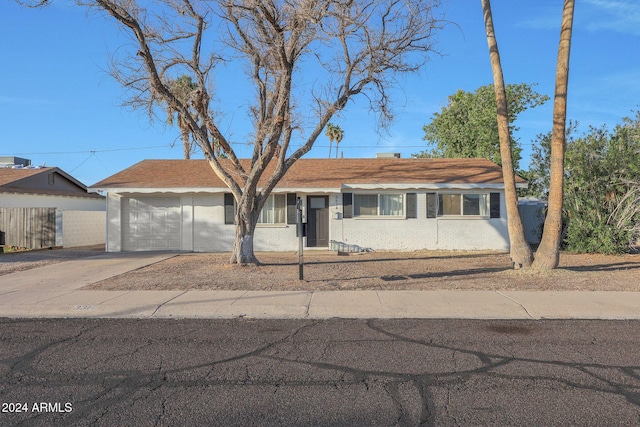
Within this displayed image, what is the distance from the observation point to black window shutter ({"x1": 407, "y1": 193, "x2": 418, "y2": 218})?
19.0 meters

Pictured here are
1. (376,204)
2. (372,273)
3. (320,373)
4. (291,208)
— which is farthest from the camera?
(376,204)

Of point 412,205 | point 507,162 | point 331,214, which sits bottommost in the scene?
point 331,214

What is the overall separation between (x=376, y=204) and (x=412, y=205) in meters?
1.37

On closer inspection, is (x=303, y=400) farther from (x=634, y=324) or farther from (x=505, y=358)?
(x=634, y=324)

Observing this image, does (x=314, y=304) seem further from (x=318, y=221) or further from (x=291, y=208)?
(x=318, y=221)

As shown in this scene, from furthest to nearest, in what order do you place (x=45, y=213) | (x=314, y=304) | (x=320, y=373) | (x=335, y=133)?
(x=335, y=133) < (x=45, y=213) < (x=314, y=304) < (x=320, y=373)

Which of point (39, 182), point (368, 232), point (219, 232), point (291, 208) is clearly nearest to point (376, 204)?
point (368, 232)

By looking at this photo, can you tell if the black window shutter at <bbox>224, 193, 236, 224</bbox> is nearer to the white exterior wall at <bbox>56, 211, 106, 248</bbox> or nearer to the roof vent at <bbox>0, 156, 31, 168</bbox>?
the white exterior wall at <bbox>56, 211, 106, 248</bbox>

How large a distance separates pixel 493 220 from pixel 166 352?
15.6 m

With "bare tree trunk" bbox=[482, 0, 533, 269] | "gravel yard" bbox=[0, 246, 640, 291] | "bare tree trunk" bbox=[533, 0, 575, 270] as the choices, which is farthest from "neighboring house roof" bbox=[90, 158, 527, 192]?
"bare tree trunk" bbox=[533, 0, 575, 270]

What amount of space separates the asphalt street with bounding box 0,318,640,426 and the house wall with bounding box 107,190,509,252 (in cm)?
1122

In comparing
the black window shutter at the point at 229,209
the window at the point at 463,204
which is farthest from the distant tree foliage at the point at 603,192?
the black window shutter at the point at 229,209

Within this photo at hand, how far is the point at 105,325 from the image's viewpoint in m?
7.73

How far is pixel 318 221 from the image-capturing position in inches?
A: 760
